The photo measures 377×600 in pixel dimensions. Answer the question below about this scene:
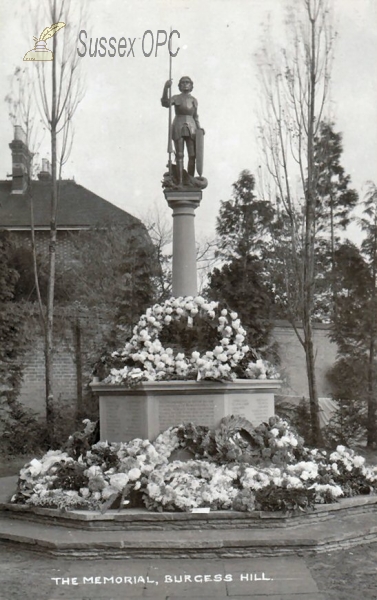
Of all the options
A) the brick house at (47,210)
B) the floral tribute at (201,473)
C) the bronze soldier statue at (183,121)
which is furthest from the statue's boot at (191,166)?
the brick house at (47,210)

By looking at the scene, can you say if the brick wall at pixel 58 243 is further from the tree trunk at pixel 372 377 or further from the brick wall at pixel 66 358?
the tree trunk at pixel 372 377

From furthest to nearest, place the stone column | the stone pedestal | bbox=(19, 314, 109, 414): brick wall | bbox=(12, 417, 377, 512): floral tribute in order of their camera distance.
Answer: bbox=(19, 314, 109, 414): brick wall < the stone column < the stone pedestal < bbox=(12, 417, 377, 512): floral tribute

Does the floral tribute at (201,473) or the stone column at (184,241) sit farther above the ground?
the stone column at (184,241)

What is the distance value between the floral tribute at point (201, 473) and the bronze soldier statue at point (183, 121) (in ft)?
11.9

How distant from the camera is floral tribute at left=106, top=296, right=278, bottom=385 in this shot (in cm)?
854

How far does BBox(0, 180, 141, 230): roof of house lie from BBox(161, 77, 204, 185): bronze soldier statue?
11088mm

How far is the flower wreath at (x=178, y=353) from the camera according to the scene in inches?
335

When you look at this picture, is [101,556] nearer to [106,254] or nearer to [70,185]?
[106,254]

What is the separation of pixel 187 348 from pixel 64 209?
16.2 m

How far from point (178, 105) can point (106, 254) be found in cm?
1028

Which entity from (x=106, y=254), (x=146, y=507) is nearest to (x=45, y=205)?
(x=106, y=254)

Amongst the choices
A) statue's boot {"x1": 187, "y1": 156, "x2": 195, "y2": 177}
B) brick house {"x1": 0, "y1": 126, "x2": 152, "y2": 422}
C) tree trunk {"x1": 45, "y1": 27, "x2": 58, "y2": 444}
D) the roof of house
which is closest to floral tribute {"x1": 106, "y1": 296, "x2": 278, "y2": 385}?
statue's boot {"x1": 187, "y1": 156, "x2": 195, "y2": 177}

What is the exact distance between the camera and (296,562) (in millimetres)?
6180

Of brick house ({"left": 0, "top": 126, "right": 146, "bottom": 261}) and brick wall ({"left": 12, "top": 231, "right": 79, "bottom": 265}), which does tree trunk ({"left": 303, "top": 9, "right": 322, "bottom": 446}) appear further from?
brick wall ({"left": 12, "top": 231, "right": 79, "bottom": 265})
